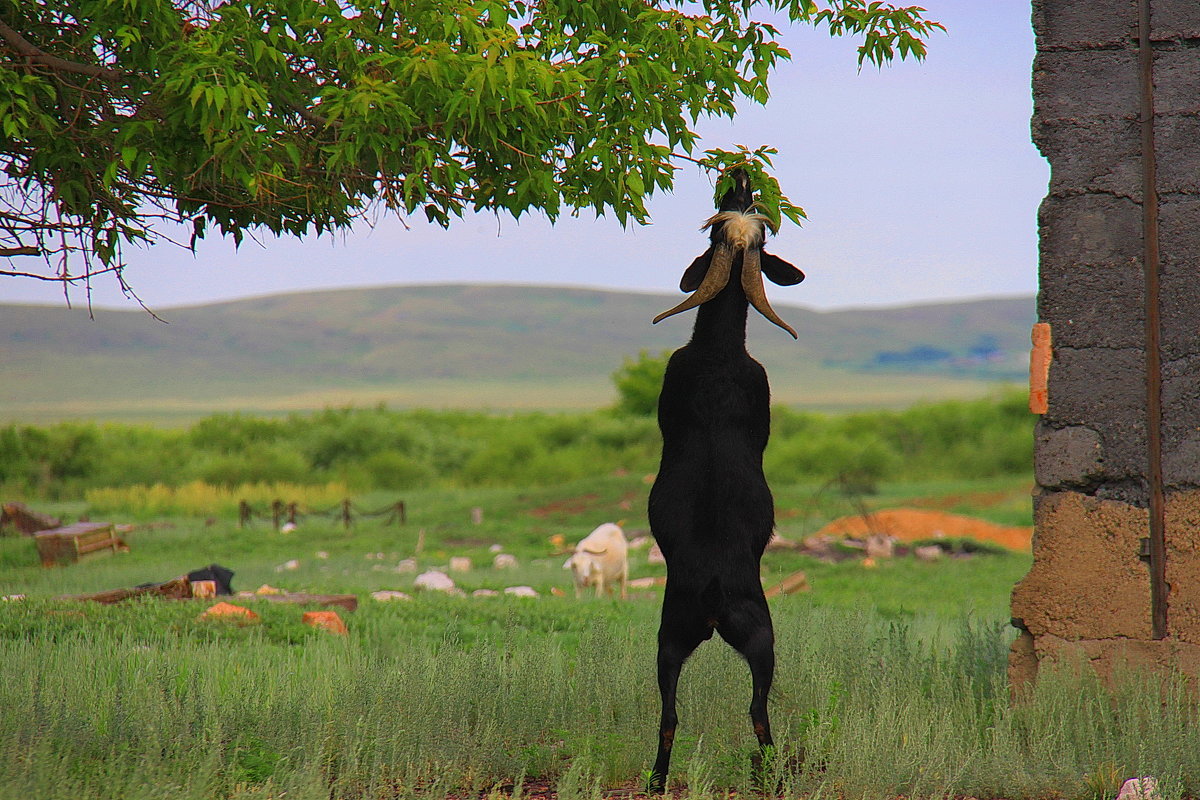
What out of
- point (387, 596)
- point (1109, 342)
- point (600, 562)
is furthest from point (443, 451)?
point (1109, 342)

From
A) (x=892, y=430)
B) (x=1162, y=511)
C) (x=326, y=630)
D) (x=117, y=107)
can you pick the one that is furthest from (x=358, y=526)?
(x=892, y=430)

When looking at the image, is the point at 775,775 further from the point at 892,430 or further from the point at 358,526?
the point at 892,430

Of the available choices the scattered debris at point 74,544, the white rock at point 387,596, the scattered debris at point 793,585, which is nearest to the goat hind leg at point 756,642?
the white rock at point 387,596

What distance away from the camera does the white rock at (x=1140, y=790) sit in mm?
4750

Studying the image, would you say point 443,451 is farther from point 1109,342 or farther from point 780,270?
point 780,270

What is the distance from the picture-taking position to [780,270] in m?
4.68

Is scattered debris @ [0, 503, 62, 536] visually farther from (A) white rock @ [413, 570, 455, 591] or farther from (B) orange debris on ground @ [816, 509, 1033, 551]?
(B) orange debris on ground @ [816, 509, 1033, 551]

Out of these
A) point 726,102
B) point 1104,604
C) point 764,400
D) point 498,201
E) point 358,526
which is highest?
point 726,102

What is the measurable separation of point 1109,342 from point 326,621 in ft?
21.0

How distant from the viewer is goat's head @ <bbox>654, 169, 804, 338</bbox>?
4.50 m

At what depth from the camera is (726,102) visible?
6.61 metres

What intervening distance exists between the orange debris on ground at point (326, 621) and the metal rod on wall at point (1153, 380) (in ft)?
19.9

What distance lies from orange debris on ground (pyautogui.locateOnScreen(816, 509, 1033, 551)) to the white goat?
8.92 metres

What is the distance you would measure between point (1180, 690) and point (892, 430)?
145 ft
